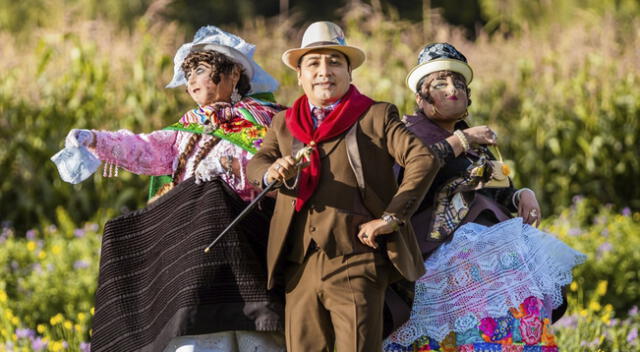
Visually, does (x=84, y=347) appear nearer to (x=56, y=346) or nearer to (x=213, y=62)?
(x=56, y=346)

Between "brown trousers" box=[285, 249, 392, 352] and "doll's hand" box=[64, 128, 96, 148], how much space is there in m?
0.97

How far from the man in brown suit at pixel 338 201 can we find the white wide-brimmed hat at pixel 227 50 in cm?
53

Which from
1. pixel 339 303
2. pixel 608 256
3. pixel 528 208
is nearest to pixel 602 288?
pixel 608 256

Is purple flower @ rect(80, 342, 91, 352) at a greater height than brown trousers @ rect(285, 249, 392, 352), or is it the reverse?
purple flower @ rect(80, 342, 91, 352)

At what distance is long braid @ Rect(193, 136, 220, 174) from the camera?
3.88 metres

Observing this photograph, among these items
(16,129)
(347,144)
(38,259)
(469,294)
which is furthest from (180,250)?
(16,129)

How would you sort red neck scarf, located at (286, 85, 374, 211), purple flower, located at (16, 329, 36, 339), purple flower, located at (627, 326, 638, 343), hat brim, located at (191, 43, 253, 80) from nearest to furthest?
red neck scarf, located at (286, 85, 374, 211)
hat brim, located at (191, 43, 253, 80)
purple flower, located at (16, 329, 36, 339)
purple flower, located at (627, 326, 638, 343)

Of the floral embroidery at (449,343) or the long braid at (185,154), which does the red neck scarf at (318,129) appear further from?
the floral embroidery at (449,343)

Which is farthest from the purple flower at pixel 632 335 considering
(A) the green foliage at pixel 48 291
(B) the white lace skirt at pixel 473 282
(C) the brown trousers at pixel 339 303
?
(A) the green foliage at pixel 48 291

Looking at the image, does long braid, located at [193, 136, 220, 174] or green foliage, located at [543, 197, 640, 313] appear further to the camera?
green foliage, located at [543, 197, 640, 313]

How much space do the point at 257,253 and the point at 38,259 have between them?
150 inches

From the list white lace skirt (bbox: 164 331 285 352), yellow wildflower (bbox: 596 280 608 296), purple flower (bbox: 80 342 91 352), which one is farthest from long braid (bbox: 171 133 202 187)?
yellow wildflower (bbox: 596 280 608 296)

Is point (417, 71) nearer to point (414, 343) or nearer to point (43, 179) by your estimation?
point (414, 343)

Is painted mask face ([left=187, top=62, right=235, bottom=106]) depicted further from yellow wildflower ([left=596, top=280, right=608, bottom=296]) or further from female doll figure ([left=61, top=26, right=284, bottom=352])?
yellow wildflower ([left=596, top=280, right=608, bottom=296])
